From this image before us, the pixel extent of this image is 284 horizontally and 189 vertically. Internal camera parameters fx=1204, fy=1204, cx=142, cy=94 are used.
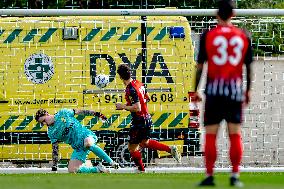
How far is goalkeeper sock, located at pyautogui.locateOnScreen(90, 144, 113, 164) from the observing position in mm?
17172

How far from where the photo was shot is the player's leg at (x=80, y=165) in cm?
1698

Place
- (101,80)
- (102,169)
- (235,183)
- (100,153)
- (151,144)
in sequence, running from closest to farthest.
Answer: (235,183)
(102,169)
(100,153)
(151,144)
(101,80)

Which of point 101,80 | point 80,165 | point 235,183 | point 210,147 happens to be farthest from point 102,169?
point 235,183

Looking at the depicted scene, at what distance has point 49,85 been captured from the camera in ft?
62.6

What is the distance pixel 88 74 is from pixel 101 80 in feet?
0.75

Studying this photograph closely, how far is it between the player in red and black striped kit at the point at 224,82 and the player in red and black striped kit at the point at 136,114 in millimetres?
4974

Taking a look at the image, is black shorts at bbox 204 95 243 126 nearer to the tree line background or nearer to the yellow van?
the yellow van

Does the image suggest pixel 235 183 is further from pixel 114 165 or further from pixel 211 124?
pixel 114 165

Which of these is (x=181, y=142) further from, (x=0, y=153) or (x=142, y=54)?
(x=0, y=153)

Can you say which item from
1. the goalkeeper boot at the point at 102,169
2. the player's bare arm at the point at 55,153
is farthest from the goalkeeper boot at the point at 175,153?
the player's bare arm at the point at 55,153

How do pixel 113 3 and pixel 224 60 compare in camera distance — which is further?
pixel 113 3

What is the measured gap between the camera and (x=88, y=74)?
1905cm

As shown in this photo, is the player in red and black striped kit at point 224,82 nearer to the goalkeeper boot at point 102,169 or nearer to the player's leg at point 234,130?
the player's leg at point 234,130

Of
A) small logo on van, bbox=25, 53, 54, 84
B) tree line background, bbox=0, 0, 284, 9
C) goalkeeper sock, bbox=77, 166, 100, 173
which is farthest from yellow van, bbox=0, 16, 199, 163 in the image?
tree line background, bbox=0, 0, 284, 9
